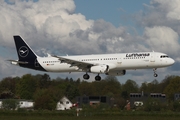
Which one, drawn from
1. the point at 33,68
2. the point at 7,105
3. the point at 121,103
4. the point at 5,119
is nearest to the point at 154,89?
the point at 121,103

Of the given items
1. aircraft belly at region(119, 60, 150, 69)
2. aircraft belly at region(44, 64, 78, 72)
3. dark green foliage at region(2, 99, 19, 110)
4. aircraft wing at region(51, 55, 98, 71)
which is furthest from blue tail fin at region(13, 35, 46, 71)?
dark green foliage at region(2, 99, 19, 110)

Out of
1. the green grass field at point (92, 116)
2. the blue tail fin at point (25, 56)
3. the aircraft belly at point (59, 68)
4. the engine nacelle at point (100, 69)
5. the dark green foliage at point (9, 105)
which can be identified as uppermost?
the blue tail fin at point (25, 56)

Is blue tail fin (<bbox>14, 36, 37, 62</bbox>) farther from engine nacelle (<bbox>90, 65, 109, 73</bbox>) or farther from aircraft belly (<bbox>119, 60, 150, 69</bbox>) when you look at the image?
aircraft belly (<bbox>119, 60, 150, 69</bbox>)

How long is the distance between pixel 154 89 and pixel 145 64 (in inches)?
3647

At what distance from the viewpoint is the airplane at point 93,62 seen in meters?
83.4

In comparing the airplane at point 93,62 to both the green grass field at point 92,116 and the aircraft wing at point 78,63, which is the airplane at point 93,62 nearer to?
the aircraft wing at point 78,63

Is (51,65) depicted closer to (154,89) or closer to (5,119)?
(5,119)

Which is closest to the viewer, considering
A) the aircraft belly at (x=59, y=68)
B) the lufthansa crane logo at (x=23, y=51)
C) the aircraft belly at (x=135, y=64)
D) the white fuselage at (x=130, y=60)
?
the white fuselage at (x=130, y=60)

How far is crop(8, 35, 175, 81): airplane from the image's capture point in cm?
8344

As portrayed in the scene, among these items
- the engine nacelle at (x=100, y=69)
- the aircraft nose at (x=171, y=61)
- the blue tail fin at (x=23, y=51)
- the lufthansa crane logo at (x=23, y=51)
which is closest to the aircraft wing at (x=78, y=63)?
the engine nacelle at (x=100, y=69)

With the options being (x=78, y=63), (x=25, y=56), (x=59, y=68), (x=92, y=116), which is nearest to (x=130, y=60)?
(x=78, y=63)

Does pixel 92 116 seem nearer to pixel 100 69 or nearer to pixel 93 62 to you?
pixel 100 69

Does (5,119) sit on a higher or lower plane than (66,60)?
lower

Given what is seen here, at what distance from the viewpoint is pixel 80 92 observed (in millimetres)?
170375
